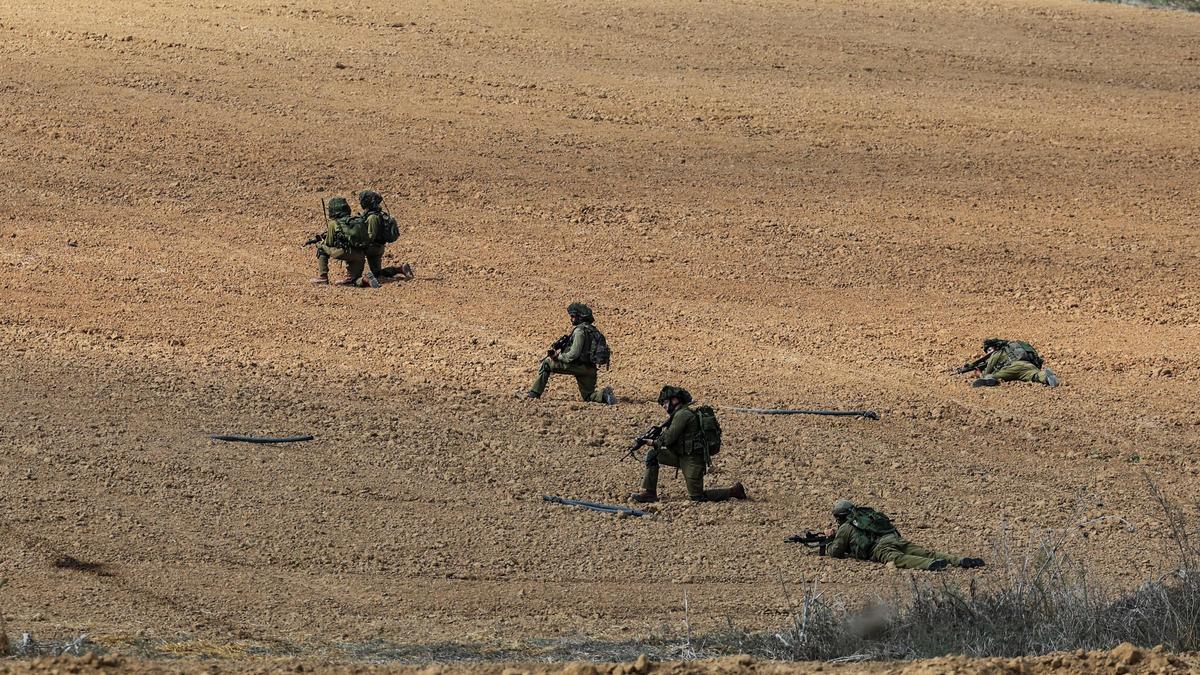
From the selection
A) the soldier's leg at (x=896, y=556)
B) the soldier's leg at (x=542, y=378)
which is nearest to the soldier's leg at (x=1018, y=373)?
the soldier's leg at (x=542, y=378)

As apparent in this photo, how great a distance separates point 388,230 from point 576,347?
4818 mm

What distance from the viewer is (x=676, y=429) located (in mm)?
12945

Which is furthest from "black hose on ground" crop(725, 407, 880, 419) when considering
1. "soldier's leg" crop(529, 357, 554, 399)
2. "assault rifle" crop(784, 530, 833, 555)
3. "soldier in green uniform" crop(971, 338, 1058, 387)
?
"assault rifle" crop(784, 530, 833, 555)

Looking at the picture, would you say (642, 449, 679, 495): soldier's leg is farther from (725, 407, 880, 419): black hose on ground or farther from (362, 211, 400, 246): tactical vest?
(362, 211, 400, 246): tactical vest

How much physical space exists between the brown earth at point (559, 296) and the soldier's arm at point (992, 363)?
0.34 meters

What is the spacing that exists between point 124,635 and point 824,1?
87.7ft

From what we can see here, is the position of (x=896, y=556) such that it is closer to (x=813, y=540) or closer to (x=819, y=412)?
(x=813, y=540)

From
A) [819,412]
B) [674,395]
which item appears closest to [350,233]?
[819,412]

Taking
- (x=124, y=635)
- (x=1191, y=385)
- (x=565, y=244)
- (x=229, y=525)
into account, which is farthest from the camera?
(x=565, y=244)

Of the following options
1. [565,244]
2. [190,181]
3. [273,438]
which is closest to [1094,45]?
[565,244]

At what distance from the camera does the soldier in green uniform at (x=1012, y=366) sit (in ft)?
55.2

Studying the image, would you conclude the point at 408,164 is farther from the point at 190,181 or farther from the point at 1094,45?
the point at 1094,45

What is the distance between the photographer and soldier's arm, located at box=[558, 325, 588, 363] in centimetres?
1514

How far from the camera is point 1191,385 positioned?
17156 millimetres
